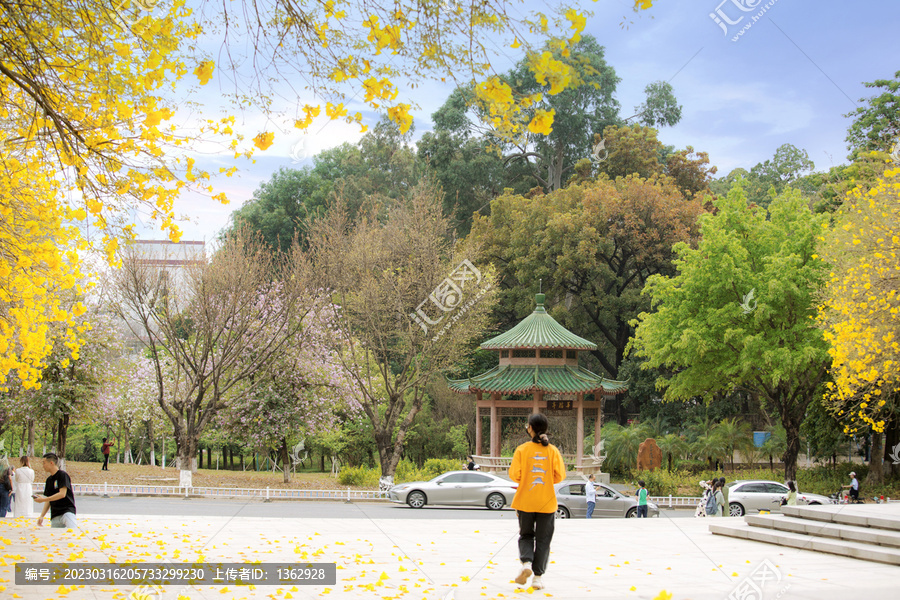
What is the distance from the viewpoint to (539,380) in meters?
28.3

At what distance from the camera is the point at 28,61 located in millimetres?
6285

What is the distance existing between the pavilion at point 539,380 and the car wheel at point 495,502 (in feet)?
26.2

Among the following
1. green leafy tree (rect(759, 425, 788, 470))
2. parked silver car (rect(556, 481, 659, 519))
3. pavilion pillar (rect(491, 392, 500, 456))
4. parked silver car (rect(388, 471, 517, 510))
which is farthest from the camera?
green leafy tree (rect(759, 425, 788, 470))

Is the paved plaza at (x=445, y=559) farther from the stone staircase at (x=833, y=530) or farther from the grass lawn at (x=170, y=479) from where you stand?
the grass lawn at (x=170, y=479)

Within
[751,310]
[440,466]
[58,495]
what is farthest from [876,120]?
[58,495]

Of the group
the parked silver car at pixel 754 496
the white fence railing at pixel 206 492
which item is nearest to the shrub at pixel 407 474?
the white fence railing at pixel 206 492

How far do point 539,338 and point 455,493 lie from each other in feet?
34.2

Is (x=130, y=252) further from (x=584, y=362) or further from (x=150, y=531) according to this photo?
(x=584, y=362)

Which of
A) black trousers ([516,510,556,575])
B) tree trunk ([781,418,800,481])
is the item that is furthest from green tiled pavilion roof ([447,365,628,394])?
black trousers ([516,510,556,575])

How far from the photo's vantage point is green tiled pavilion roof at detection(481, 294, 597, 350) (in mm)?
28984

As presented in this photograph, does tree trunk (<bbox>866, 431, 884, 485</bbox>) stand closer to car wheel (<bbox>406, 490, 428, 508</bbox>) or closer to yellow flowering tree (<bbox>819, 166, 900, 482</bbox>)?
yellow flowering tree (<bbox>819, 166, 900, 482</bbox>)

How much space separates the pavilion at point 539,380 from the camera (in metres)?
28.2

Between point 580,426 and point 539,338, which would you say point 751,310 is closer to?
point 580,426

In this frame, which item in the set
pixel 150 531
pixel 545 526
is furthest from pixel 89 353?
pixel 545 526
